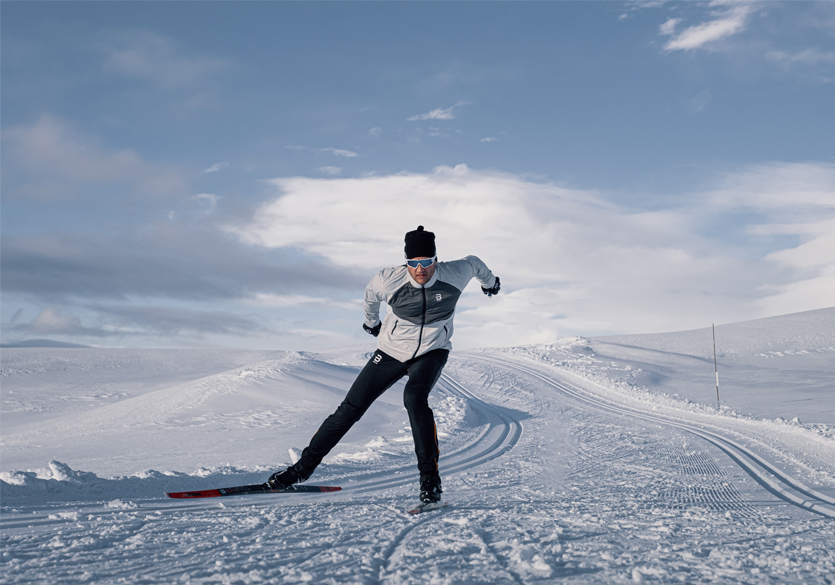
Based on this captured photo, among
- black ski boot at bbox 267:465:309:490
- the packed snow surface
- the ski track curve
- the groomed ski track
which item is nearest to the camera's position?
the groomed ski track

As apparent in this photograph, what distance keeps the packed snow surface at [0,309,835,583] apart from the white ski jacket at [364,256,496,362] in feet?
3.93

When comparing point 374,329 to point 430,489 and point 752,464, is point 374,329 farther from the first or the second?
point 752,464

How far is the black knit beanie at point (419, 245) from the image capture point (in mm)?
4359

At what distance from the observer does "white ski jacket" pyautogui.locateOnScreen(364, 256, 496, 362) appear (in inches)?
176

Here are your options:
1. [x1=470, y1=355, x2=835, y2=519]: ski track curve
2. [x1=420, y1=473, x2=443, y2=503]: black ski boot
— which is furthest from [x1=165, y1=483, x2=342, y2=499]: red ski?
[x1=470, y1=355, x2=835, y2=519]: ski track curve

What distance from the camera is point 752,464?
714 cm

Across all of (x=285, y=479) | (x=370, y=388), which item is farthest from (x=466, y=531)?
(x=285, y=479)

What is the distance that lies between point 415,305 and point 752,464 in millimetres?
5428

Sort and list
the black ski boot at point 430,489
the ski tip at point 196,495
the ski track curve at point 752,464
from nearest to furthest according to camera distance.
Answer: the black ski boot at point 430,489, the ski tip at point 196,495, the ski track curve at point 752,464

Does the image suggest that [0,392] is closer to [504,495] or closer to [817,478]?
[504,495]

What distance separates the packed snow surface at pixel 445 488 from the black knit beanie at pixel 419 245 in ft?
6.07

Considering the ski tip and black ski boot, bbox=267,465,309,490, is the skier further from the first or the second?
the ski tip

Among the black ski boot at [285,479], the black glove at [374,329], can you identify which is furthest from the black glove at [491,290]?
the black ski boot at [285,479]

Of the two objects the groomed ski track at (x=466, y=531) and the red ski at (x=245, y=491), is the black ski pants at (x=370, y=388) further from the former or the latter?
the groomed ski track at (x=466, y=531)
